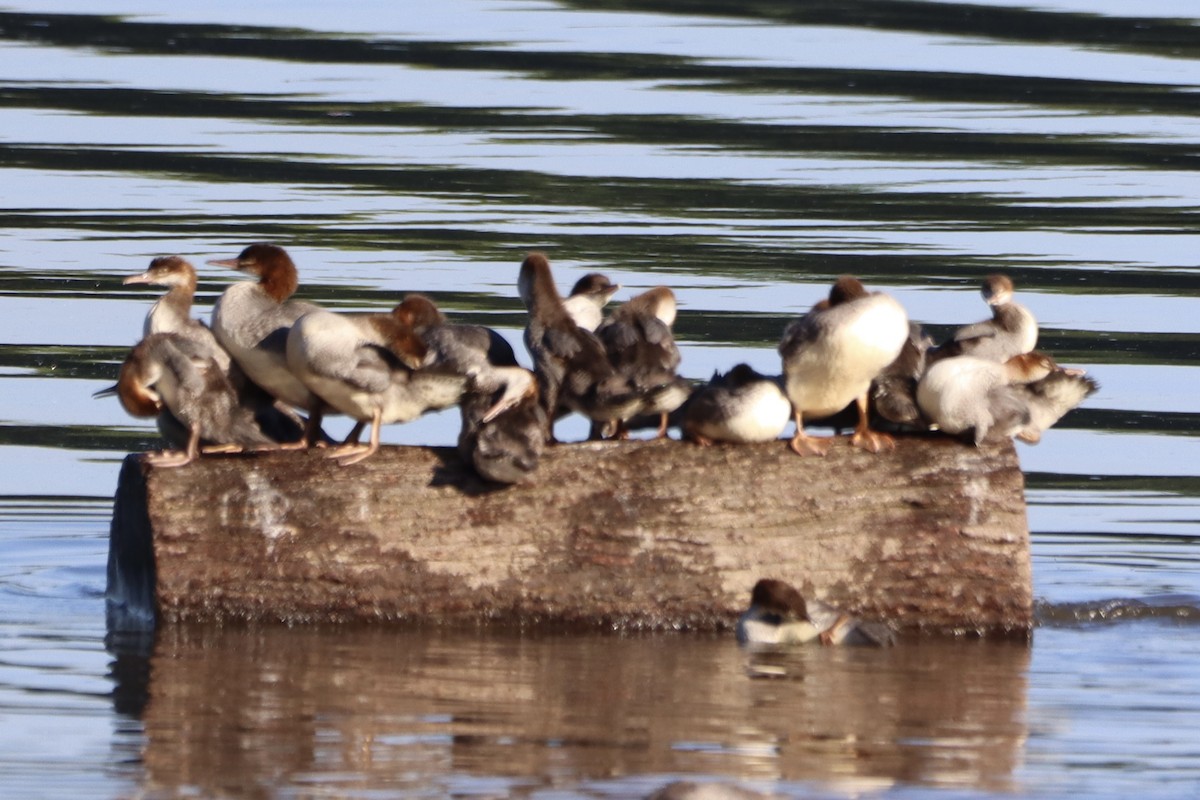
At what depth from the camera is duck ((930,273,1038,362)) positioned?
411 inches

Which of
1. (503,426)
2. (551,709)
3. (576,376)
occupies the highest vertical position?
(576,376)

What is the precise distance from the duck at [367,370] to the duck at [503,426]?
120 mm

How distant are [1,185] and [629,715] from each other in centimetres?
1416

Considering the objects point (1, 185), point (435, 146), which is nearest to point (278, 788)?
point (1, 185)

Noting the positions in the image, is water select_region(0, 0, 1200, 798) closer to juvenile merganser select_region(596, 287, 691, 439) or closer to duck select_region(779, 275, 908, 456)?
duck select_region(779, 275, 908, 456)

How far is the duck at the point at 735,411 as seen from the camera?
31.8 feet

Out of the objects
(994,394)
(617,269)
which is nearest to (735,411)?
(994,394)

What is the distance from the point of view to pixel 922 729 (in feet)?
26.6

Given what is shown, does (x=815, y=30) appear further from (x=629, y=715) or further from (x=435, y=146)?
(x=629, y=715)

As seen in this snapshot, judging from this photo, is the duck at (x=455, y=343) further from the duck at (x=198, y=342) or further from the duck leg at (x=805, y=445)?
the duck leg at (x=805, y=445)

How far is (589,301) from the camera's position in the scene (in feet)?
36.8

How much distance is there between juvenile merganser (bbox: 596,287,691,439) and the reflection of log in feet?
1.21

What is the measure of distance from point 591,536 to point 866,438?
115 cm

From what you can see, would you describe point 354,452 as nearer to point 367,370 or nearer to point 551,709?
point 367,370
